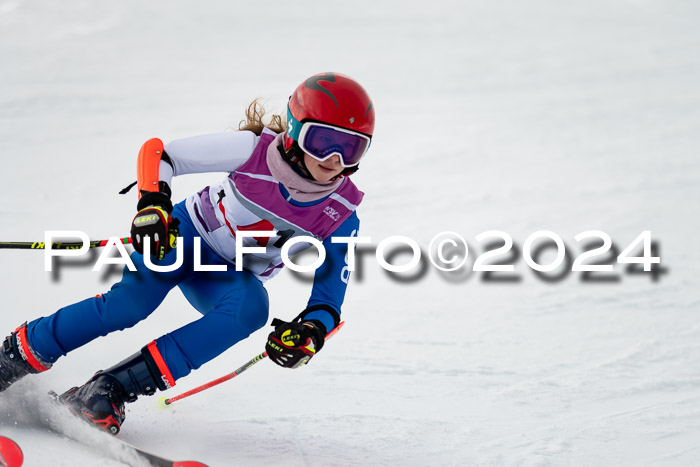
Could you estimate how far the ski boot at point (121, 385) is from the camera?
2812mm

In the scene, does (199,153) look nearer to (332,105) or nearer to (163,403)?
(332,105)

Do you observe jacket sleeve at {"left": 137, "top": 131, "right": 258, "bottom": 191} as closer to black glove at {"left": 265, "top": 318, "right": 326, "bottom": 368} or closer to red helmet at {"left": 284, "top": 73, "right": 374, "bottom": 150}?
red helmet at {"left": 284, "top": 73, "right": 374, "bottom": 150}

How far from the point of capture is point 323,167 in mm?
2846

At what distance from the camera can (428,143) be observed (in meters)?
9.00

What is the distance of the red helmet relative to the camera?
108 inches

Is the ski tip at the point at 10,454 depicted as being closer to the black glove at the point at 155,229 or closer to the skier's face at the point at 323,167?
the black glove at the point at 155,229

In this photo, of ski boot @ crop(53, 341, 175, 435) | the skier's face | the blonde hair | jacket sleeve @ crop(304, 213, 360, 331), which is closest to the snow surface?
ski boot @ crop(53, 341, 175, 435)

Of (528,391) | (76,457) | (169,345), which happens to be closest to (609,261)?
(528,391)

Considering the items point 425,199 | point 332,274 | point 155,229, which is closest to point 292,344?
point 332,274

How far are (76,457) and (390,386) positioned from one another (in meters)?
1.82

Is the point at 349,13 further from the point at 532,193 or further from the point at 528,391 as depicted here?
the point at 528,391

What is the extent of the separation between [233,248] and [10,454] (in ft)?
3.45

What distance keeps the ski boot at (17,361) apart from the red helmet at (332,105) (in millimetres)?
1216

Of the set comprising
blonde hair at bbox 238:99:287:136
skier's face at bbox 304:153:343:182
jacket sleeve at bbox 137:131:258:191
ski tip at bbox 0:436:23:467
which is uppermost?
blonde hair at bbox 238:99:287:136
